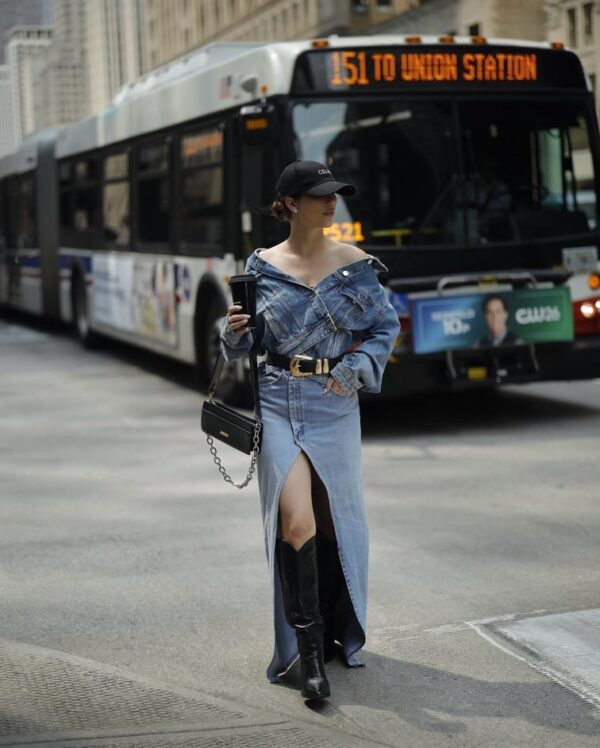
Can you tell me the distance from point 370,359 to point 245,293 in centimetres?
48

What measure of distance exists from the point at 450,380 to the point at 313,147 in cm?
202

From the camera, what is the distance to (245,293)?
16.5ft

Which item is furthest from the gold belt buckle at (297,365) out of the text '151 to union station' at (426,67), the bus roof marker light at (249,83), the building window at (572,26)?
the building window at (572,26)

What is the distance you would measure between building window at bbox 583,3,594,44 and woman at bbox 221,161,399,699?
4371cm

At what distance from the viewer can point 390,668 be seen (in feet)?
17.1

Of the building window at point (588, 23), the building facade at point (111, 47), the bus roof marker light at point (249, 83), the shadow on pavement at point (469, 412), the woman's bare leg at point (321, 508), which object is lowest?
the shadow on pavement at point (469, 412)

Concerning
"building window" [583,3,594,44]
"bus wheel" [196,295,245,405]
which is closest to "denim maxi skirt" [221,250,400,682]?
"bus wheel" [196,295,245,405]

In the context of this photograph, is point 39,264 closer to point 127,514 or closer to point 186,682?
point 127,514

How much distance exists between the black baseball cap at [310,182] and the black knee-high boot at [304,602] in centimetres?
116

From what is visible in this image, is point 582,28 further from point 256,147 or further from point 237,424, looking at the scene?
point 237,424

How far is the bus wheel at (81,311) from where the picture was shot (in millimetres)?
20031

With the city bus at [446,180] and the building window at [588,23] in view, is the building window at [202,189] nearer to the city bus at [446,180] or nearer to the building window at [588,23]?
the city bus at [446,180]

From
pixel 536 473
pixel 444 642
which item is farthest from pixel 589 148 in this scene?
pixel 444 642

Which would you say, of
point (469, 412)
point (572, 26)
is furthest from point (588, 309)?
point (572, 26)
